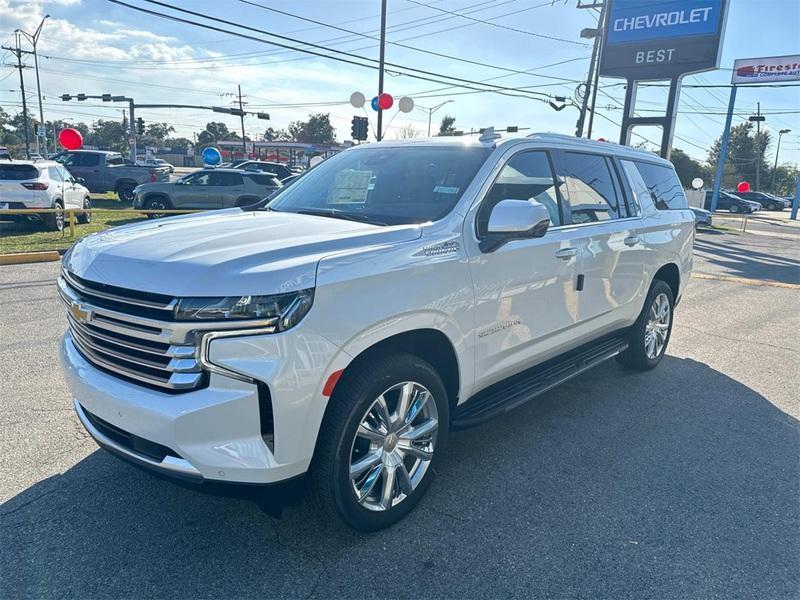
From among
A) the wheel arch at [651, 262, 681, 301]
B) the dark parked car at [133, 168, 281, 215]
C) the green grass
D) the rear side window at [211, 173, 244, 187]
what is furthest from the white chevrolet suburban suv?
the rear side window at [211, 173, 244, 187]

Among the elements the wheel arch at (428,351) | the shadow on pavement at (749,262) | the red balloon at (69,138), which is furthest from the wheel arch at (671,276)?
the red balloon at (69,138)

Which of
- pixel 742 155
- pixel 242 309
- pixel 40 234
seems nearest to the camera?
pixel 242 309

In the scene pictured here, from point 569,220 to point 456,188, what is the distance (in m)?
1.09

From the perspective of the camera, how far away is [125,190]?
21094 mm

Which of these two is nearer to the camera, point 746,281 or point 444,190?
point 444,190

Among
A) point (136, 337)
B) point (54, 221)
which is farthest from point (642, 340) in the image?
point (54, 221)

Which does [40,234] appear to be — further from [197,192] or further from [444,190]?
[444,190]

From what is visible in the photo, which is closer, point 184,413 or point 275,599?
point 184,413

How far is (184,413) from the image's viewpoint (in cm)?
218

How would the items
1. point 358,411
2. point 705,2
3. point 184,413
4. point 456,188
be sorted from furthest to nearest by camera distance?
point 705,2 → point 456,188 → point 358,411 → point 184,413

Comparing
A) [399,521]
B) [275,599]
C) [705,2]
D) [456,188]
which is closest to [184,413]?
[275,599]

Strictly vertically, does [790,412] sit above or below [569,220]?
below

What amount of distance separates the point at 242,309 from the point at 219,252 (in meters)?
0.37

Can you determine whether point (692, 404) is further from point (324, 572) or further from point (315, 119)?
point (315, 119)
